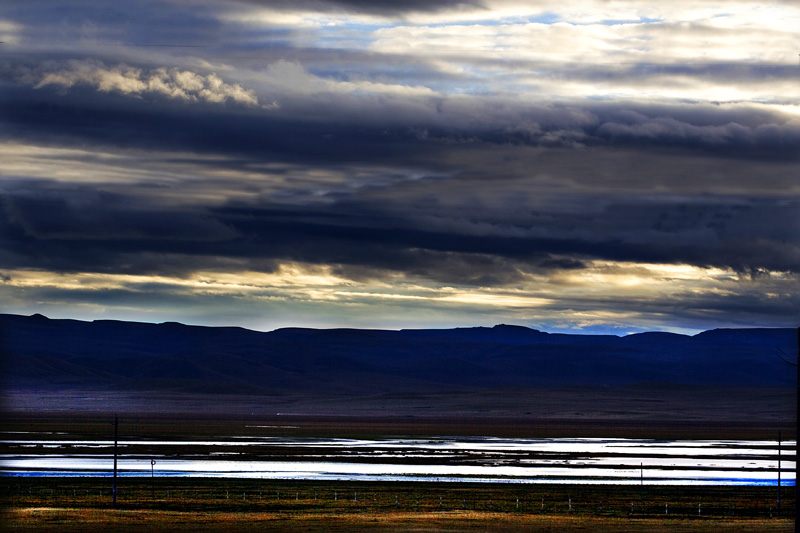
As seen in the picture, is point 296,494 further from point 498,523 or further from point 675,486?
point 675,486

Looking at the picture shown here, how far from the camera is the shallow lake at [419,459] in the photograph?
93750 mm

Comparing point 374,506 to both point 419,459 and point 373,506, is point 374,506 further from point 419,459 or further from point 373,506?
point 419,459

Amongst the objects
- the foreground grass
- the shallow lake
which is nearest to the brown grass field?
the foreground grass

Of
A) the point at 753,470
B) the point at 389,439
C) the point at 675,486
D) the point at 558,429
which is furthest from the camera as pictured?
the point at 558,429

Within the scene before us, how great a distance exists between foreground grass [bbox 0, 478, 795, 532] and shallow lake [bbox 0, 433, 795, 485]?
6.99 m

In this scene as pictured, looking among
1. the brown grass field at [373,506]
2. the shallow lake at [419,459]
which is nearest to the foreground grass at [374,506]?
the brown grass field at [373,506]

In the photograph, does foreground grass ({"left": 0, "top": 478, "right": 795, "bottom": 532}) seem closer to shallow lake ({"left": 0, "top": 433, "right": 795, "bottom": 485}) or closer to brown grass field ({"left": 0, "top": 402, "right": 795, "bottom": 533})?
brown grass field ({"left": 0, "top": 402, "right": 795, "bottom": 533})

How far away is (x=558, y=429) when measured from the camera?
646 feet

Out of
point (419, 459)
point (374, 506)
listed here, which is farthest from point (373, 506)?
point (419, 459)

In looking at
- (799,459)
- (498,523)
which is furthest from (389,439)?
(799,459)

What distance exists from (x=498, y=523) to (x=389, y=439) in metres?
101

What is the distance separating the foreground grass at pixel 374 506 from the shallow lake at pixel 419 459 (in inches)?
275

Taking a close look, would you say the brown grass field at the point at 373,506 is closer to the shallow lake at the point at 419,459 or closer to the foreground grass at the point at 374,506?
the foreground grass at the point at 374,506

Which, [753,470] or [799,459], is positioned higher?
[799,459]
